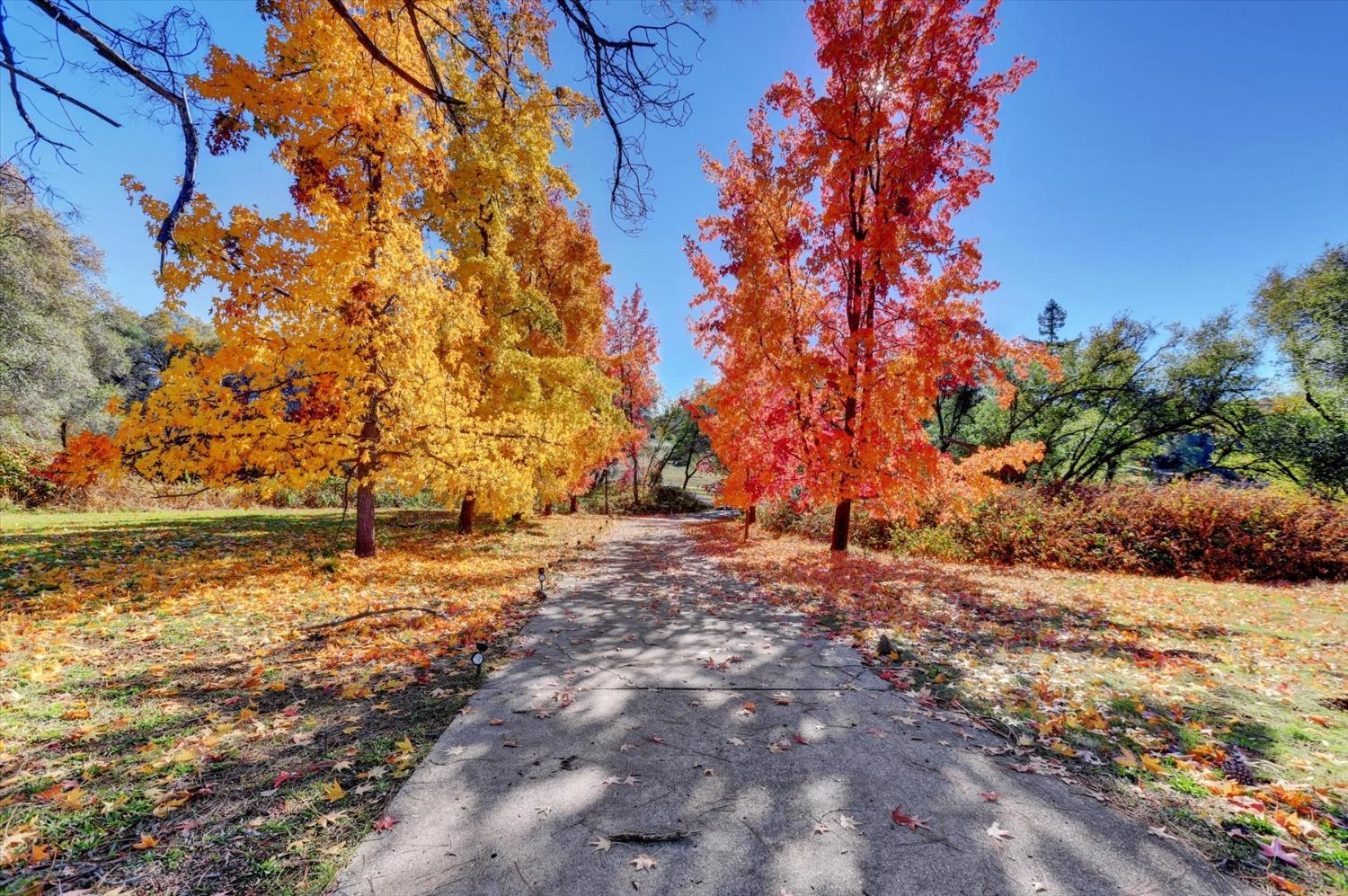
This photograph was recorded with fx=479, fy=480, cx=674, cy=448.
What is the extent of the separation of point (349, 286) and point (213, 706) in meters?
5.84

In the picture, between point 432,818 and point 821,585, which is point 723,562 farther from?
point 432,818

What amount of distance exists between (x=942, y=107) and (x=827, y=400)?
5728 mm

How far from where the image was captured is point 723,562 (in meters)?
10.7

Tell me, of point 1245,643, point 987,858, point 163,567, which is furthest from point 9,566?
point 1245,643

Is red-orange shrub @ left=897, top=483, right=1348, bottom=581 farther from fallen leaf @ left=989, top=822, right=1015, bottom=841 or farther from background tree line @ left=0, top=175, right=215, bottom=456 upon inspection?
background tree line @ left=0, top=175, right=215, bottom=456

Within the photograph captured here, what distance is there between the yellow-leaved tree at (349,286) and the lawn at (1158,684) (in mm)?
6732

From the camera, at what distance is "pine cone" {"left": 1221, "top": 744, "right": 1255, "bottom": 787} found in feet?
9.29

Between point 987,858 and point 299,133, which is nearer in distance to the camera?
point 987,858

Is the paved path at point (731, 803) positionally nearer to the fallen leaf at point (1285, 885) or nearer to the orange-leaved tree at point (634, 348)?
the fallen leaf at point (1285, 885)

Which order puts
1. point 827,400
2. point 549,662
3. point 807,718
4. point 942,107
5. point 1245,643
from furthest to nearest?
1. point 827,400
2. point 942,107
3. point 1245,643
4. point 549,662
5. point 807,718

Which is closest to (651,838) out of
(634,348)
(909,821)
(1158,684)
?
(909,821)

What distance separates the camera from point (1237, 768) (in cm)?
293

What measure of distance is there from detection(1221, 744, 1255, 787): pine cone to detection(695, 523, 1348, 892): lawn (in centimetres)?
1

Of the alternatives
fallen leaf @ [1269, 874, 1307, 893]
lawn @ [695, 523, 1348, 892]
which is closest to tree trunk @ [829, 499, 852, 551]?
lawn @ [695, 523, 1348, 892]
